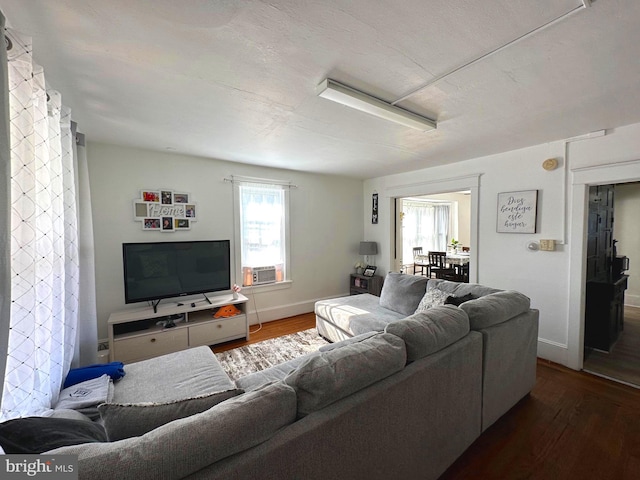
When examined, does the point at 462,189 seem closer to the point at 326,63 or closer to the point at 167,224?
the point at 326,63

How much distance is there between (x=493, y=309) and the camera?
1862mm

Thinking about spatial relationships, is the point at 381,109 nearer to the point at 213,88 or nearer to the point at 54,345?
the point at 213,88

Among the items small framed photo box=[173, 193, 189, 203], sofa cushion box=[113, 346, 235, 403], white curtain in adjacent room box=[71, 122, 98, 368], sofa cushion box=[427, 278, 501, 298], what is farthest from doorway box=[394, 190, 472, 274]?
white curtain in adjacent room box=[71, 122, 98, 368]

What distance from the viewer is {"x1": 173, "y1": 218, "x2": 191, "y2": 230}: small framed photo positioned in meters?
3.40

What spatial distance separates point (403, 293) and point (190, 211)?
2.87 meters

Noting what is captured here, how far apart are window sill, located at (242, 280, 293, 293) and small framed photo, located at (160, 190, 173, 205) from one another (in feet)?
5.09

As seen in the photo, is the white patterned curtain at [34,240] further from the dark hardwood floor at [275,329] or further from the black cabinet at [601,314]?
the black cabinet at [601,314]

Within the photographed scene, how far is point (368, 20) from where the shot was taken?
1.19 metres

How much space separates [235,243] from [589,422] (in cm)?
395

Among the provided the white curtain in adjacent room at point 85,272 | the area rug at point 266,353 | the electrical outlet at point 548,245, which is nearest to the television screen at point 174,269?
the white curtain in adjacent room at point 85,272

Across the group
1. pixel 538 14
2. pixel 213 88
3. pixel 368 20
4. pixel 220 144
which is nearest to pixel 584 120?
pixel 538 14

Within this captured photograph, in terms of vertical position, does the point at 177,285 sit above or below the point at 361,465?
above

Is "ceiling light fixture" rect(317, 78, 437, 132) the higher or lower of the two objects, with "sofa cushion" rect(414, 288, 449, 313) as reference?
higher

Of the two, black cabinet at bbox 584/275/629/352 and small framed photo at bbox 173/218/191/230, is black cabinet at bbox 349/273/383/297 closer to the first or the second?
black cabinet at bbox 584/275/629/352
